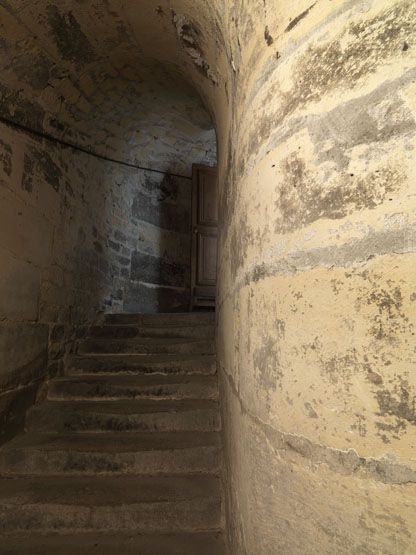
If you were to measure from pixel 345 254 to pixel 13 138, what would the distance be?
2.43 meters

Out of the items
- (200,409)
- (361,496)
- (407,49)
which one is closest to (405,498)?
(361,496)

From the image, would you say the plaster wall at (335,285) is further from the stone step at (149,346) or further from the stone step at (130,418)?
the stone step at (149,346)

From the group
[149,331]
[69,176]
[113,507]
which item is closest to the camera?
[113,507]

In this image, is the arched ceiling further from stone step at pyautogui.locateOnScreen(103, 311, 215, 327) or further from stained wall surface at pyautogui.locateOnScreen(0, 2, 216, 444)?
stone step at pyautogui.locateOnScreen(103, 311, 215, 327)

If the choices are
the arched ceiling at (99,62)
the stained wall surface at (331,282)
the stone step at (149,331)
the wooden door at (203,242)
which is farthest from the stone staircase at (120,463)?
the wooden door at (203,242)

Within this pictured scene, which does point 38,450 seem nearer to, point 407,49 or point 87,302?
point 87,302

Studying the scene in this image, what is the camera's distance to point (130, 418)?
2164 millimetres

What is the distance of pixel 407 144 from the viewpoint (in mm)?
561

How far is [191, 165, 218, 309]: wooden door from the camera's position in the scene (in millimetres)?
4879

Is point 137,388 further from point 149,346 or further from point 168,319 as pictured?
point 168,319

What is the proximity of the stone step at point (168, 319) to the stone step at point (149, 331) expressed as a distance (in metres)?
0.08

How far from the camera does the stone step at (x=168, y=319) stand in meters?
3.26

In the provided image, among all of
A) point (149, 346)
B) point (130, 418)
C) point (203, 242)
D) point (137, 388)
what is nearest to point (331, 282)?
point (130, 418)

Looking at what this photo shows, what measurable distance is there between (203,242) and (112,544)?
3.80 metres
